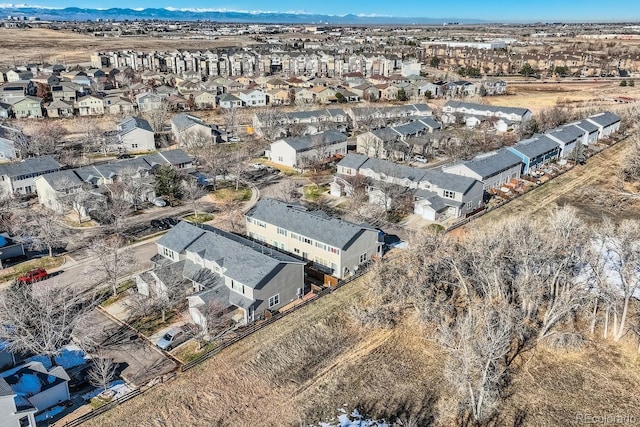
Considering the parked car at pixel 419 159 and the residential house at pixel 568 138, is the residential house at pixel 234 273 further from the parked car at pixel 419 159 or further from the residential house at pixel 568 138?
the residential house at pixel 568 138

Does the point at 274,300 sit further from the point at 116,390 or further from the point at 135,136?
the point at 135,136

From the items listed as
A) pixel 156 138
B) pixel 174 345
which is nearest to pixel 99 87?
pixel 156 138

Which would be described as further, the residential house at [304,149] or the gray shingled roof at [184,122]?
the gray shingled roof at [184,122]

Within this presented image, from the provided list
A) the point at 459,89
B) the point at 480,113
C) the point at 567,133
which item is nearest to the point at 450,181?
the point at 567,133

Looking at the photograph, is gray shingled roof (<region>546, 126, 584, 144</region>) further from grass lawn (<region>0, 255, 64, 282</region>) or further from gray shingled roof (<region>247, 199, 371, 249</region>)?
grass lawn (<region>0, 255, 64, 282</region>)

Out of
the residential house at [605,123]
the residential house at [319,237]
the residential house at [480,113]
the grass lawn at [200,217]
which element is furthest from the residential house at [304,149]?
the residential house at [605,123]

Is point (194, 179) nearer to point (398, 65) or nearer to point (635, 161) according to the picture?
point (635, 161)

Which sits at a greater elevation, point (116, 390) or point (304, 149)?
point (304, 149)
